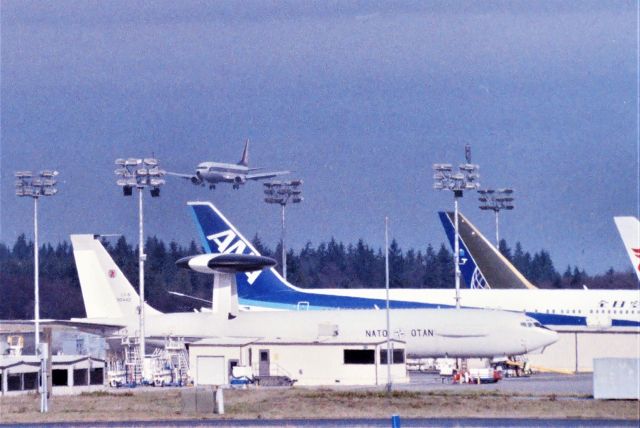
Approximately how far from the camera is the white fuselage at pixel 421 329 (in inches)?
3282

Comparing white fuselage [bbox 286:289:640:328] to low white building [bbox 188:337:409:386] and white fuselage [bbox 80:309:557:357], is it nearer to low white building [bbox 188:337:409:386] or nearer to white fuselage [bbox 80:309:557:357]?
white fuselage [bbox 80:309:557:357]

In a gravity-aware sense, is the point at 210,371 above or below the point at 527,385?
above

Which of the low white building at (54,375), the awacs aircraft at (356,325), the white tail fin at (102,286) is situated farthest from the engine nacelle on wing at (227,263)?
the low white building at (54,375)

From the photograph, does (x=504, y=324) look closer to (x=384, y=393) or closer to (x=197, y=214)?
(x=384, y=393)

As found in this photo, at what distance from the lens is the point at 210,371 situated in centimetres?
7588

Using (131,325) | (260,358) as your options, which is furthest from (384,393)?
(131,325)

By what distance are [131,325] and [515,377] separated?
2622 centimetres

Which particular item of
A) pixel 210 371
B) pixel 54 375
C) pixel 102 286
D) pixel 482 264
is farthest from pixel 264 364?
pixel 482 264

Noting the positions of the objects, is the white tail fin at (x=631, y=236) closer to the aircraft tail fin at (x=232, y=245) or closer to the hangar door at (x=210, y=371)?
the hangar door at (x=210, y=371)

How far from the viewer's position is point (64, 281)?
177m

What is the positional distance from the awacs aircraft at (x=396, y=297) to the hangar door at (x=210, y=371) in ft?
79.2

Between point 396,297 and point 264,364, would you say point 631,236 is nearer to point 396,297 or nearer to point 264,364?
point 264,364

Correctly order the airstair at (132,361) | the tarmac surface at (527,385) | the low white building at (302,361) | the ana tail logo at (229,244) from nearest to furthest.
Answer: the tarmac surface at (527,385)
the low white building at (302,361)
the airstair at (132,361)
the ana tail logo at (229,244)

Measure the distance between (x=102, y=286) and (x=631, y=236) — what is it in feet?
171
